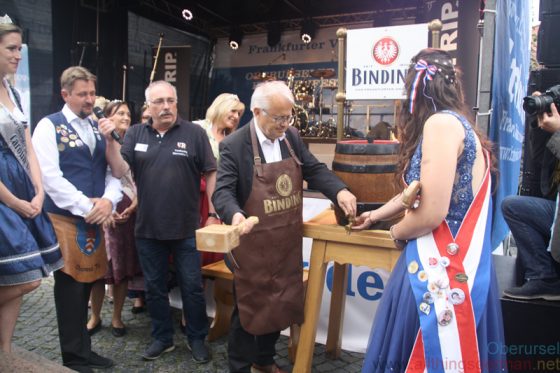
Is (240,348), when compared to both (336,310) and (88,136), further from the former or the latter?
(88,136)

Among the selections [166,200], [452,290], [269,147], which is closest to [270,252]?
[269,147]

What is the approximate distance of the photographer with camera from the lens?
2.00 m

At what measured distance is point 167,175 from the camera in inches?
112

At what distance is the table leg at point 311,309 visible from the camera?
8.07 ft

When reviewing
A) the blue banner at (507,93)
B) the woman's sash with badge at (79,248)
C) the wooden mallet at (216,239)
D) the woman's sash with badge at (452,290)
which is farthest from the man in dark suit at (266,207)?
the blue banner at (507,93)

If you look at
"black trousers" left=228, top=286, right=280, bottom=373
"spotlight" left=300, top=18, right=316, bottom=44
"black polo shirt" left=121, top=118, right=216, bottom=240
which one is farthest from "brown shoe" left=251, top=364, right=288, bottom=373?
"spotlight" left=300, top=18, right=316, bottom=44

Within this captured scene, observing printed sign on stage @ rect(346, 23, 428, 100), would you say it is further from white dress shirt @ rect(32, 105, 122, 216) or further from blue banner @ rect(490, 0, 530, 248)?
white dress shirt @ rect(32, 105, 122, 216)

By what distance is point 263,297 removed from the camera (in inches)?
92.0

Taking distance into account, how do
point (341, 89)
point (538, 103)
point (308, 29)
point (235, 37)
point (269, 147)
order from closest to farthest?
point (538, 103) → point (269, 147) → point (341, 89) → point (308, 29) → point (235, 37)

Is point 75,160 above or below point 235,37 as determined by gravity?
below

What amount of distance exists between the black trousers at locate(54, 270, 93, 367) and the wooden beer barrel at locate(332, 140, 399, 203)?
1.67 metres

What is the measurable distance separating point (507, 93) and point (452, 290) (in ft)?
6.02

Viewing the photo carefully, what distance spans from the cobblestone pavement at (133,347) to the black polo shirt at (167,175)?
0.82 m

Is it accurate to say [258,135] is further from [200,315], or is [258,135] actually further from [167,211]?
[200,315]
